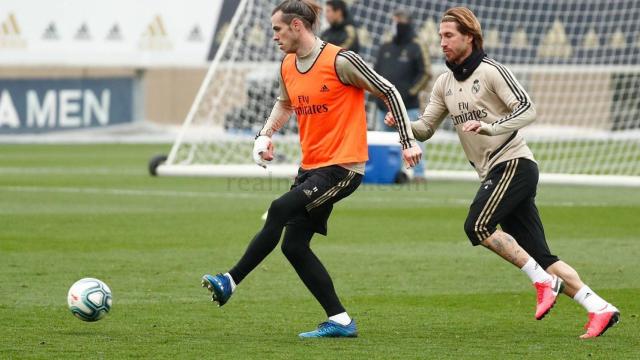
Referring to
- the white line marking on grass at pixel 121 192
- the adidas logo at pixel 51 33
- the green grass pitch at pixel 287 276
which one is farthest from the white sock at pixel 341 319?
the adidas logo at pixel 51 33

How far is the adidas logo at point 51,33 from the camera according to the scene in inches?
1348

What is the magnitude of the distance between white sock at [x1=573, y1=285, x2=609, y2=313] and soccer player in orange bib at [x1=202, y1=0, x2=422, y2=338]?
3.95ft

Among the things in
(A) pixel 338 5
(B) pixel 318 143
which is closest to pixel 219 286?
(B) pixel 318 143

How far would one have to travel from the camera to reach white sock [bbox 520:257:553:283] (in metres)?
7.63

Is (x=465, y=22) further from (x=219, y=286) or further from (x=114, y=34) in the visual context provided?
(x=114, y=34)

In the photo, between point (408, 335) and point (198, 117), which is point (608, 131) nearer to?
point (198, 117)

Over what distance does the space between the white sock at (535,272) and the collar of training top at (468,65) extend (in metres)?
1.13

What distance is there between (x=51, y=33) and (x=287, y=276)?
25.3m

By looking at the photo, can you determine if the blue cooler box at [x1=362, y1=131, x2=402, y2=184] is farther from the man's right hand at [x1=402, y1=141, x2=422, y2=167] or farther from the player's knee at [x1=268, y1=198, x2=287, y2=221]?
the player's knee at [x1=268, y1=198, x2=287, y2=221]

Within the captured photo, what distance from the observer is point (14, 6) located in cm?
3388

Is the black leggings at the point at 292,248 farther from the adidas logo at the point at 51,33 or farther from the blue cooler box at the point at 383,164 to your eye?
the adidas logo at the point at 51,33

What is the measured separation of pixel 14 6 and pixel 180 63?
4.53 metres

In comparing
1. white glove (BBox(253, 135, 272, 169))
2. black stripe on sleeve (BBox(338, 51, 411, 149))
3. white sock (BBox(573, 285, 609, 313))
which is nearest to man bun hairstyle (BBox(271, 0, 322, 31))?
black stripe on sleeve (BBox(338, 51, 411, 149))

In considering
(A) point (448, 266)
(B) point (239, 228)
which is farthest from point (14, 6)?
(A) point (448, 266)
